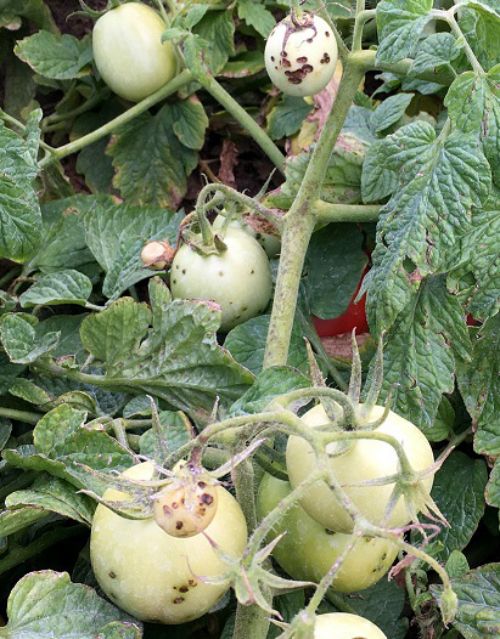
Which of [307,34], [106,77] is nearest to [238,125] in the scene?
[106,77]

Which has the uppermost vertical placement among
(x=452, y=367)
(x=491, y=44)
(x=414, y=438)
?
(x=491, y=44)

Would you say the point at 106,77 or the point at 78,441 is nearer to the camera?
the point at 78,441

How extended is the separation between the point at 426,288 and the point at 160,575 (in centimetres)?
46

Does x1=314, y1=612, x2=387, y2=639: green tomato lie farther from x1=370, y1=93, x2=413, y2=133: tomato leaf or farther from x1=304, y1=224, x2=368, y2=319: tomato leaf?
x1=370, y1=93, x2=413, y2=133: tomato leaf

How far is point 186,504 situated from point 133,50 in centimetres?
85

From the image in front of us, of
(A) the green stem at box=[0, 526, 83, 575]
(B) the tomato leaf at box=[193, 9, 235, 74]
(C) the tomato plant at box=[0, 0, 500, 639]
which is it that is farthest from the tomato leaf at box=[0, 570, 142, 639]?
(B) the tomato leaf at box=[193, 9, 235, 74]

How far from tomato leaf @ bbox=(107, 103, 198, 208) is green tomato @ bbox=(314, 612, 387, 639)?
84cm

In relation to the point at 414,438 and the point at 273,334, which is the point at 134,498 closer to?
the point at 414,438

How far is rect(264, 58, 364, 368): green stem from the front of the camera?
0.99 meters

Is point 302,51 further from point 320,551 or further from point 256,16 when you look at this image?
point 320,551

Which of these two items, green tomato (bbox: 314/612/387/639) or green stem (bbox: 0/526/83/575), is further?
green stem (bbox: 0/526/83/575)

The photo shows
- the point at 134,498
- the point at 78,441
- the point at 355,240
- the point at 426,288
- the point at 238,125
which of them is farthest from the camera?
the point at 238,125

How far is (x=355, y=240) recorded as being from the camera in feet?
3.89

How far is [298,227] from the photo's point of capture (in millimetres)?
1048
